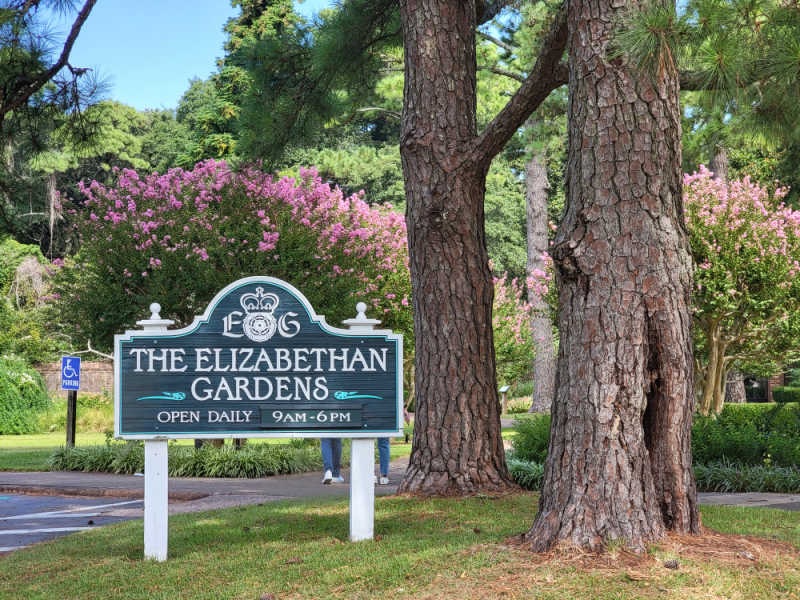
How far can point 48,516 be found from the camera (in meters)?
10.6

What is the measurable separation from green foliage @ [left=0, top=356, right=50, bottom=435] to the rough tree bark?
81.5 ft

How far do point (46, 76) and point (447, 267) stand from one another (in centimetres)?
522

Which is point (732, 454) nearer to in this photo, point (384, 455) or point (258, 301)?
point (384, 455)

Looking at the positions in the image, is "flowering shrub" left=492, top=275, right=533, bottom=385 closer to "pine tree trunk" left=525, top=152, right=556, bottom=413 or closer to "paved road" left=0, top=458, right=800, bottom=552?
"pine tree trunk" left=525, top=152, right=556, bottom=413

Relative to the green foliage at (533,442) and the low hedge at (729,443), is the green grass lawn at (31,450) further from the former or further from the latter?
the low hedge at (729,443)


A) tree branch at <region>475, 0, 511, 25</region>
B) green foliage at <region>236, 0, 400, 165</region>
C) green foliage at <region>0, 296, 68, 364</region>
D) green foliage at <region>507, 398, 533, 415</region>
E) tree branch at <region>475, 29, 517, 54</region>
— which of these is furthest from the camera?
green foliage at <region>507, 398, 533, 415</region>

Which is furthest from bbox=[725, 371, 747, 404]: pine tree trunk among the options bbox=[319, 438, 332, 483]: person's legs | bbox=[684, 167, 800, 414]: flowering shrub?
bbox=[319, 438, 332, 483]: person's legs

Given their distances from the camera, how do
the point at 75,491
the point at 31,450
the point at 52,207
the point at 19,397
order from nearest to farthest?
the point at 75,491
the point at 31,450
the point at 19,397
the point at 52,207

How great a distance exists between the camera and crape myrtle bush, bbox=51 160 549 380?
656 inches

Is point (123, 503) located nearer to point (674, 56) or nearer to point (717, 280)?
point (674, 56)

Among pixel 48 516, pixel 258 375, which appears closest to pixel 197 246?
pixel 48 516

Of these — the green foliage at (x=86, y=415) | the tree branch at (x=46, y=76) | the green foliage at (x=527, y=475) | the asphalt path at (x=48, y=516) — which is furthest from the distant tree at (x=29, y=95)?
the green foliage at (x=86, y=415)

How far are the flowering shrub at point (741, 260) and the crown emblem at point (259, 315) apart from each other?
12.0 m

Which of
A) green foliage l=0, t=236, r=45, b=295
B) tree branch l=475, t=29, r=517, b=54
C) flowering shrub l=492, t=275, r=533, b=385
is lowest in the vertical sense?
flowering shrub l=492, t=275, r=533, b=385
